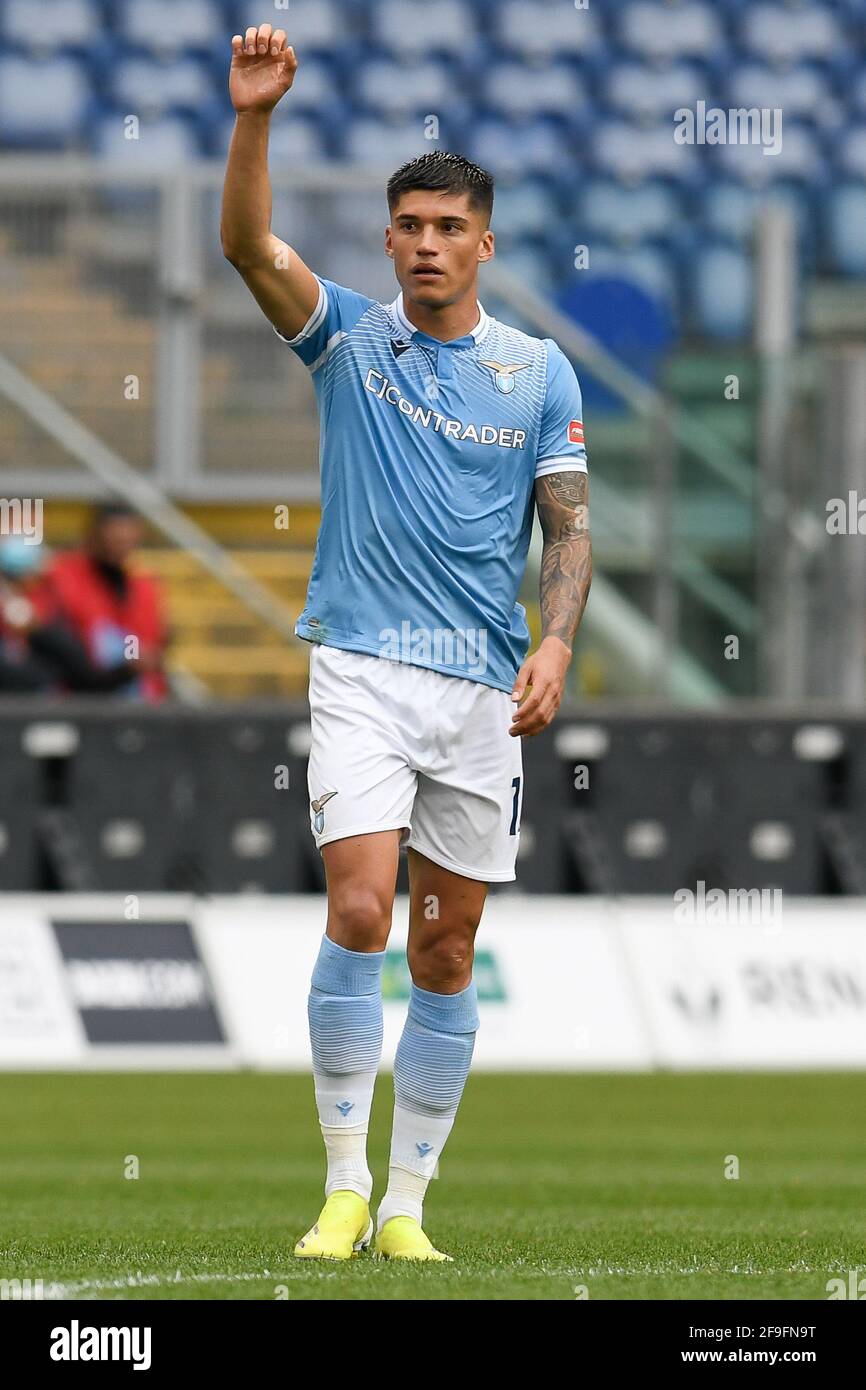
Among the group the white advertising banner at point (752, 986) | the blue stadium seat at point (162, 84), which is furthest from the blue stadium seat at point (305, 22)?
the white advertising banner at point (752, 986)

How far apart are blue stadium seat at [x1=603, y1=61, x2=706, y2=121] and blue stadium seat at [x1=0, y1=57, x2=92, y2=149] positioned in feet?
12.9

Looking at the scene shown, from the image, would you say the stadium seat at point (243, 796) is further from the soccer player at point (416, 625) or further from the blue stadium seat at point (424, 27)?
the blue stadium seat at point (424, 27)

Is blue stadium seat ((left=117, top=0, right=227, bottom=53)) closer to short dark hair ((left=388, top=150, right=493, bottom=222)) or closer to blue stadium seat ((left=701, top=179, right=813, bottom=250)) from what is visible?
blue stadium seat ((left=701, top=179, right=813, bottom=250))

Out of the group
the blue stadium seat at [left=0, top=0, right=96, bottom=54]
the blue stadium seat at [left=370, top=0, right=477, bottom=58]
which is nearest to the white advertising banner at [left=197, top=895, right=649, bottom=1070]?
the blue stadium seat at [left=0, top=0, right=96, bottom=54]

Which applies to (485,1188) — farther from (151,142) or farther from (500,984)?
(151,142)

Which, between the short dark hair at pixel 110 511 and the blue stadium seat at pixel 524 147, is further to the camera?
the blue stadium seat at pixel 524 147

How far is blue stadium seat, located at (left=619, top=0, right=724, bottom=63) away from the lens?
19.1 meters

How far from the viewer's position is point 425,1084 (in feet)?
19.0

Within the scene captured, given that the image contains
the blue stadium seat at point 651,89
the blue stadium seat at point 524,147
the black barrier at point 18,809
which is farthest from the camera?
the blue stadium seat at point 651,89

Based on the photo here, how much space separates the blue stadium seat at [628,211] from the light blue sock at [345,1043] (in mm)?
12395

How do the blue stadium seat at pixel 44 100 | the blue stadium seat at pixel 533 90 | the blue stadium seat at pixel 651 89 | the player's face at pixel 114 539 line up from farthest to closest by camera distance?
the blue stadium seat at pixel 651 89
the blue stadium seat at pixel 533 90
the blue stadium seat at pixel 44 100
the player's face at pixel 114 539

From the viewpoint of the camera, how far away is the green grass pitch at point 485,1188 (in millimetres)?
5258
